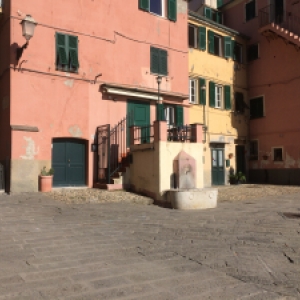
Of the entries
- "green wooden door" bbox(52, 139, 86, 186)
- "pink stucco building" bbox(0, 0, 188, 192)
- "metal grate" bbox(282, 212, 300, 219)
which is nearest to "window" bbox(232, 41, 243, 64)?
"pink stucco building" bbox(0, 0, 188, 192)

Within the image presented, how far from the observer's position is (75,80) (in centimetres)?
1271

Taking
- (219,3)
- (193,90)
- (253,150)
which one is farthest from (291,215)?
(219,3)

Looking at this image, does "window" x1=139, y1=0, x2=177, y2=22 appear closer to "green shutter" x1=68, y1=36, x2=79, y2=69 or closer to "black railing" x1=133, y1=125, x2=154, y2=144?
"green shutter" x1=68, y1=36, x2=79, y2=69

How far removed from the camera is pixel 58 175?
12.3 meters

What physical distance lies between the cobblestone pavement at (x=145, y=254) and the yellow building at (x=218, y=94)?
30.1ft

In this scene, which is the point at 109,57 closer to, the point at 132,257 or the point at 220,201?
the point at 220,201

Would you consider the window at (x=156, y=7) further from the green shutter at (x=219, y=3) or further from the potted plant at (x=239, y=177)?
the potted plant at (x=239, y=177)

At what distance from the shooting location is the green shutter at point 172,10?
15.5 metres

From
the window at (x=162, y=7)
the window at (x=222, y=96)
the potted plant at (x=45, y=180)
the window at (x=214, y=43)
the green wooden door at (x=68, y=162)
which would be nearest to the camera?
the potted plant at (x=45, y=180)

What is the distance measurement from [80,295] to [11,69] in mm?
9711

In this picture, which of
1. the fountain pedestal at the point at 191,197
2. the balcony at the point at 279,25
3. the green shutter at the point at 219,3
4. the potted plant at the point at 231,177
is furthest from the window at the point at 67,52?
the green shutter at the point at 219,3

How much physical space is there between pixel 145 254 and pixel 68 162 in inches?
318

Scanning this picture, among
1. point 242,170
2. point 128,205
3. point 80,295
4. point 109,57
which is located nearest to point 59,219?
point 128,205

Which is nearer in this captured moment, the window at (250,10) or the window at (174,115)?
the window at (174,115)
